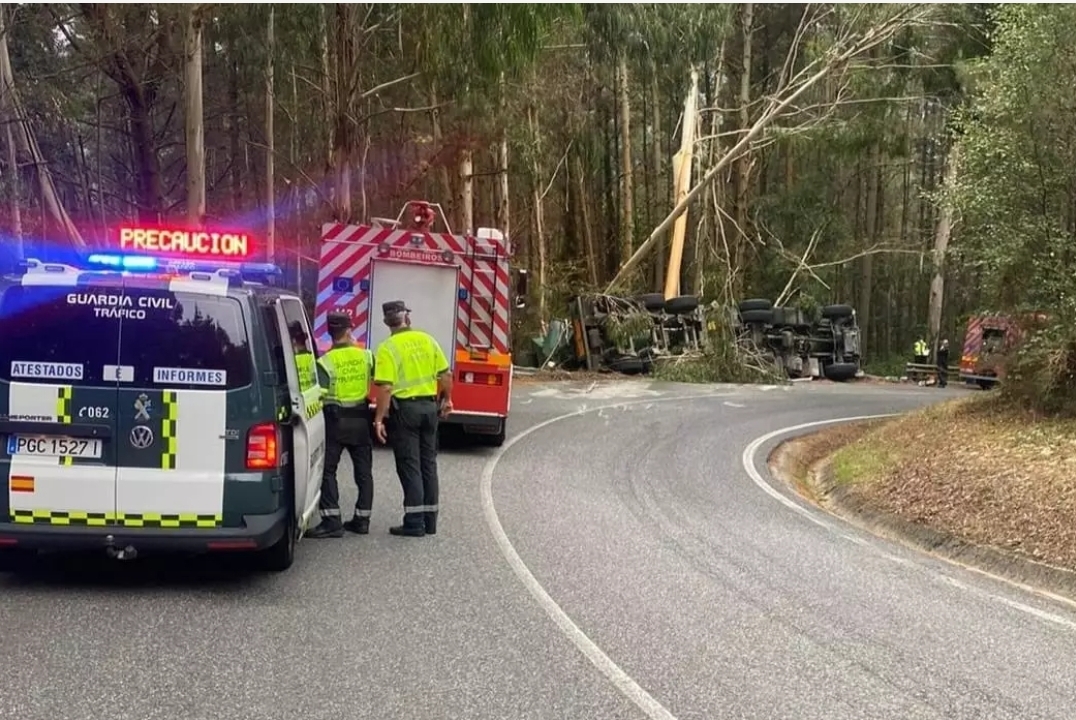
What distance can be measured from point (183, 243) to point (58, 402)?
1234 millimetres

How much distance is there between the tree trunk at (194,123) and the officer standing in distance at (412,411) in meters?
8.05

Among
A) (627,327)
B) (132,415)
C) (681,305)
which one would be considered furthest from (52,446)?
(681,305)

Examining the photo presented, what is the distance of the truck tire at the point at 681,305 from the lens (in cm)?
2741

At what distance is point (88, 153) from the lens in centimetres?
4431

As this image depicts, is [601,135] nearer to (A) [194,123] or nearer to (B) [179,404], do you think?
(A) [194,123]

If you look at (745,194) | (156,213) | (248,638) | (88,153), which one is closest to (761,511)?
(248,638)

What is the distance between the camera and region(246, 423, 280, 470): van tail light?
5.82 m

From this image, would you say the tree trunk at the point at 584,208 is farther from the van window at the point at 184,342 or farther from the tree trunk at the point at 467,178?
the van window at the point at 184,342

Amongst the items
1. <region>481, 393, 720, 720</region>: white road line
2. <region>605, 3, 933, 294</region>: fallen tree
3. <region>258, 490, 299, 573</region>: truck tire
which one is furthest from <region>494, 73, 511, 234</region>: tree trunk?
<region>258, 490, 299, 573</region>: truck tire

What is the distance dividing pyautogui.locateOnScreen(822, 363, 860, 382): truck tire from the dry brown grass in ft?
51.5

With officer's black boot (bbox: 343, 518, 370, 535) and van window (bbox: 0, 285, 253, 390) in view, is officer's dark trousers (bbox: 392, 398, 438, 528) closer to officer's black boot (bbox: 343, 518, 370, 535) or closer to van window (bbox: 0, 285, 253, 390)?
officer's black boot (bbox: 343, 518, 370, 535)

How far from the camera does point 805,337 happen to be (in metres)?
30.1

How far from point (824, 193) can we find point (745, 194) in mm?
7734

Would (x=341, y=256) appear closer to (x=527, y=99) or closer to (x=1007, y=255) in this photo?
(x=1007, y=255)
